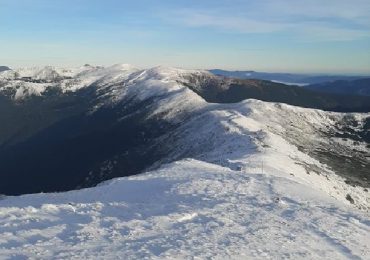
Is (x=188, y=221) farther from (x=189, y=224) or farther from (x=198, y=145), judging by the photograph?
(x=198, y=145)

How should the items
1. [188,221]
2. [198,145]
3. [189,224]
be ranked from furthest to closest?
[198,145] → [188,221] → [189,224]

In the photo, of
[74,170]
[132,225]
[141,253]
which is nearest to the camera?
[141,253]

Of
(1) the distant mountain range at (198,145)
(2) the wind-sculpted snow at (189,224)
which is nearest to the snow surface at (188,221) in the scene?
(2) the wind-sculpted snow at (189,224)

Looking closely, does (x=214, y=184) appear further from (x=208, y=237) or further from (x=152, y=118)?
(x=152, y=118)

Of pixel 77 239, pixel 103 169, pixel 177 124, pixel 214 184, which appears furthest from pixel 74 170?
pixel 77 239

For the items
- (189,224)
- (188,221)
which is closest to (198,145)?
(188,221)

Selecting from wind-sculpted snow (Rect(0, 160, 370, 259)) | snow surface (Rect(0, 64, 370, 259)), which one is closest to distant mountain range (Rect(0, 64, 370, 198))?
snow surface (Rect(0, 64, 370, 259))

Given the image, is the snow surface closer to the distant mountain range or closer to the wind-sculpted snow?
the wind-sculpted snow

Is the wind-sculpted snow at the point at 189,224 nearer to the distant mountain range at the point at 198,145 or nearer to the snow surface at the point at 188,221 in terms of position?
the snow surface at the point at 188,221
